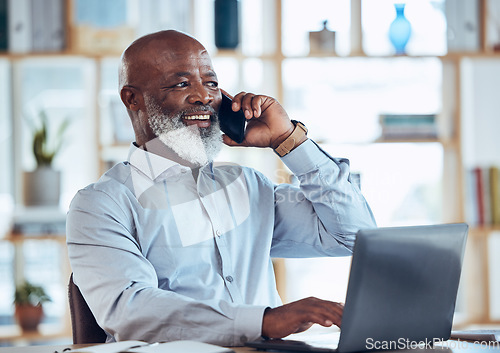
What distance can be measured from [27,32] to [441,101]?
214 centimetres

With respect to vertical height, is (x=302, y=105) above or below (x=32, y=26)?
below

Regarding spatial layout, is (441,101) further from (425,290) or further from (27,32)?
(425,290)

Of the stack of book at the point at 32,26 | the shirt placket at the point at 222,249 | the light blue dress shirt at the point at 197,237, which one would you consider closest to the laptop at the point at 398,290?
the light blue dress shirt at the point at 197,237

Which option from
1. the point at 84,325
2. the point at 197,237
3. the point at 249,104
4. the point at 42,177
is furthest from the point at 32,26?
the point at 84,325

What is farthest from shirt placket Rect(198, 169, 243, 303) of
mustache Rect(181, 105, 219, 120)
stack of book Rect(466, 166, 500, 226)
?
stack of book Rect(466, 166, 500, 226)

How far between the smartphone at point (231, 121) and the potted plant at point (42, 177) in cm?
164

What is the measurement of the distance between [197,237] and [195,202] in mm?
106

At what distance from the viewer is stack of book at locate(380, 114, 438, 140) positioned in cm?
334

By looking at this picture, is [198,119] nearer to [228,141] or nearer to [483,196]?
[228,141]

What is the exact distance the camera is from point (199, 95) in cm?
176

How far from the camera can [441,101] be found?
347 centimetres

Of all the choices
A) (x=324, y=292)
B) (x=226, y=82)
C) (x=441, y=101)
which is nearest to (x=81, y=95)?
(x=226, y=82)

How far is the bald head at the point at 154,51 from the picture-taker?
5.76ft

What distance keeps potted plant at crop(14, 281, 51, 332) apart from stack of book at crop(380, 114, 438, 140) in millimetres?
1862
